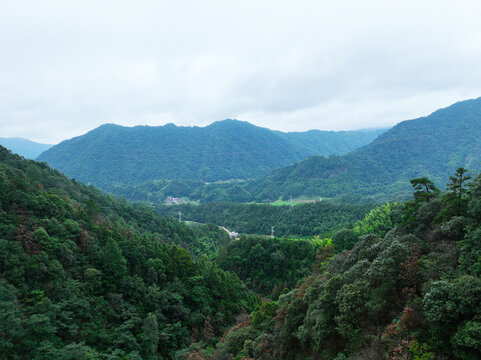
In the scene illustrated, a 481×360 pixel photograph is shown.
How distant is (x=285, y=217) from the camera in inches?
4040

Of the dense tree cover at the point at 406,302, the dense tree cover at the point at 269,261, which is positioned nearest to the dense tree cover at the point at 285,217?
the dense tree cover at the point at 269,261

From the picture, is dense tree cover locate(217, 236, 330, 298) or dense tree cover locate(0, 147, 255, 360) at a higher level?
dense tree cover locate(0, 147, 255, 360)

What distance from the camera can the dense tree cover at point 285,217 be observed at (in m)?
88.5

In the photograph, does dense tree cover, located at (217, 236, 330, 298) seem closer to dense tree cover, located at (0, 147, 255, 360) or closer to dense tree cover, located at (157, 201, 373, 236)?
dense tree cover, located at (0, 147, 255, 360)

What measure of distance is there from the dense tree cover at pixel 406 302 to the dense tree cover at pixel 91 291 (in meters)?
8.70

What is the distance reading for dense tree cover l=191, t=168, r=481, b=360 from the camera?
A: 35.7 ft

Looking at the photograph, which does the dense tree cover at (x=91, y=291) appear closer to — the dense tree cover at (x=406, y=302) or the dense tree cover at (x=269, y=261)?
the dense tree cover at (x=406, y=302)

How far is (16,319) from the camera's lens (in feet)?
64.7

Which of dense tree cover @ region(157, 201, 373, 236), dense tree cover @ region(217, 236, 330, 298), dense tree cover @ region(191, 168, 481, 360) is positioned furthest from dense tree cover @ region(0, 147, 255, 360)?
dense tree cover @ region(157, 201, 373, 236)

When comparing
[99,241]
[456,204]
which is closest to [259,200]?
[99,241]

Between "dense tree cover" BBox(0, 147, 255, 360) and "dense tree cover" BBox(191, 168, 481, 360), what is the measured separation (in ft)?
28.5

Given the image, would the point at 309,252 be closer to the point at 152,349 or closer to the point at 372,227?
the point at 372,227

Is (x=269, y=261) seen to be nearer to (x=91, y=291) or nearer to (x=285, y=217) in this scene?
(x=91, y=291)

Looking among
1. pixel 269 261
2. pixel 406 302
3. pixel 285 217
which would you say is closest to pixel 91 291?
pixel 406 302
